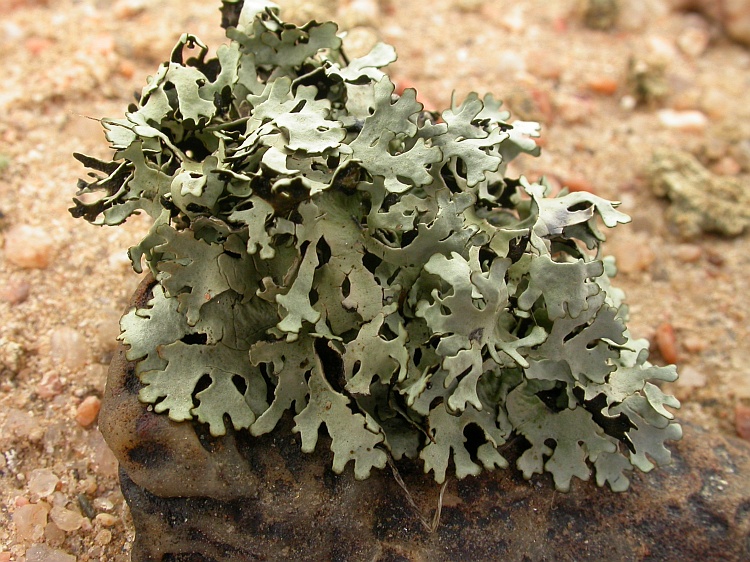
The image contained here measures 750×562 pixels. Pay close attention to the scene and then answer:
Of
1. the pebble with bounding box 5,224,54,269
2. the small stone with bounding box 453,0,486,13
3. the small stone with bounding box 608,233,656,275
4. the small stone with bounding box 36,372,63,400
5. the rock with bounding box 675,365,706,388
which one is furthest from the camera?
the small stone with bounding box 453,0,486,13

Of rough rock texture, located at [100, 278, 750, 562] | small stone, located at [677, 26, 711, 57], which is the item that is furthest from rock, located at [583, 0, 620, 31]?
rough rock texture, located at [100, 278, 750, 562]

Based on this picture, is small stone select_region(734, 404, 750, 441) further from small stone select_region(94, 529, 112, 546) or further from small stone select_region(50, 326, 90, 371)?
small stone select_region(50, 326, 90, 371)

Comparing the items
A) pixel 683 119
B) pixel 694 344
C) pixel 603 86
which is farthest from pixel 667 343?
pixel 603 86

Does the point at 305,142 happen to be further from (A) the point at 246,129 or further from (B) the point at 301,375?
(B) the point at 301,375

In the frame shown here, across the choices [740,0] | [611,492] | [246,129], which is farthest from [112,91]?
[740,0]

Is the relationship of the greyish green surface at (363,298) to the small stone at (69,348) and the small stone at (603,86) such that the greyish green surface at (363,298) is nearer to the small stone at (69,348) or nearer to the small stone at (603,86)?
the small stone at (69,348)

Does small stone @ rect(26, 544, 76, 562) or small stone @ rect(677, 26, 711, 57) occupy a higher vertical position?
small stone @ rect(677, 26, 711, 57)
